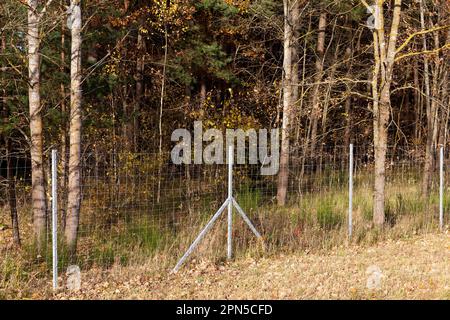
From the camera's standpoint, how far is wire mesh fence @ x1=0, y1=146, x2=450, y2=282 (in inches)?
318

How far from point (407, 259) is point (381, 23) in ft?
15.1

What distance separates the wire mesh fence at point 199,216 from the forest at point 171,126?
4cm

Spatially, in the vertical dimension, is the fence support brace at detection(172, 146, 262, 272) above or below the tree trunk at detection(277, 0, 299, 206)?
below

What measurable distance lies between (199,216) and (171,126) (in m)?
9.74

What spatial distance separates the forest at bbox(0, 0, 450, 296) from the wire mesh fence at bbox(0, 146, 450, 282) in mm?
45


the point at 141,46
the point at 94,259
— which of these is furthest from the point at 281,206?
the point at 141,46

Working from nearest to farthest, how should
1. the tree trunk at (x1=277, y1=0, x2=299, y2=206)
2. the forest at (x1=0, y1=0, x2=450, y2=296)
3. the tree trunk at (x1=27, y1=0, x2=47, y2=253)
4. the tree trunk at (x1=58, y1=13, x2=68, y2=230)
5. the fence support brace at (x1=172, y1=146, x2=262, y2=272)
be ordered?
the fence support brace at (x1=172, y1=146, x2=262, y2=272), the tree trunk at (x1=27, y1=0, x2=47, y2=253), the forest at (x1=0, y1=0, x2=450, y2=296), the tree trunk at (x1=58, y1=13, x2=68, y2=230), the tree trunk at (x1=277, y1=0, x2=299, y2=206)

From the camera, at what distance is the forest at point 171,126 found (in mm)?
8398

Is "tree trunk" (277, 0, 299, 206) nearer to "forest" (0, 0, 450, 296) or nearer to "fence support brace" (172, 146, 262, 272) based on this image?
"forest" (0, 0, 450, 296)

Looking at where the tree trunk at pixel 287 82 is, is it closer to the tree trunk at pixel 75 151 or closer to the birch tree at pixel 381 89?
the birch tree at pixel 381 89

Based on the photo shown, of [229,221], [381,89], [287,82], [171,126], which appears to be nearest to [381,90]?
[381,89]

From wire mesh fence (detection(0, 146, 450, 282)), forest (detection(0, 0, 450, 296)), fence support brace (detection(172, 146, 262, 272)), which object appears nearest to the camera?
fence support brace (detection(172, 146, 262, 272))

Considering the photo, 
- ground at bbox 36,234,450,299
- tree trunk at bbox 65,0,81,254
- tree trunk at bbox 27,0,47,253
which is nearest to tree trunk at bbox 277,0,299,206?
ground at bbox 36,234,450,299

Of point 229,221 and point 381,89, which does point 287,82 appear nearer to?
point 381,89
